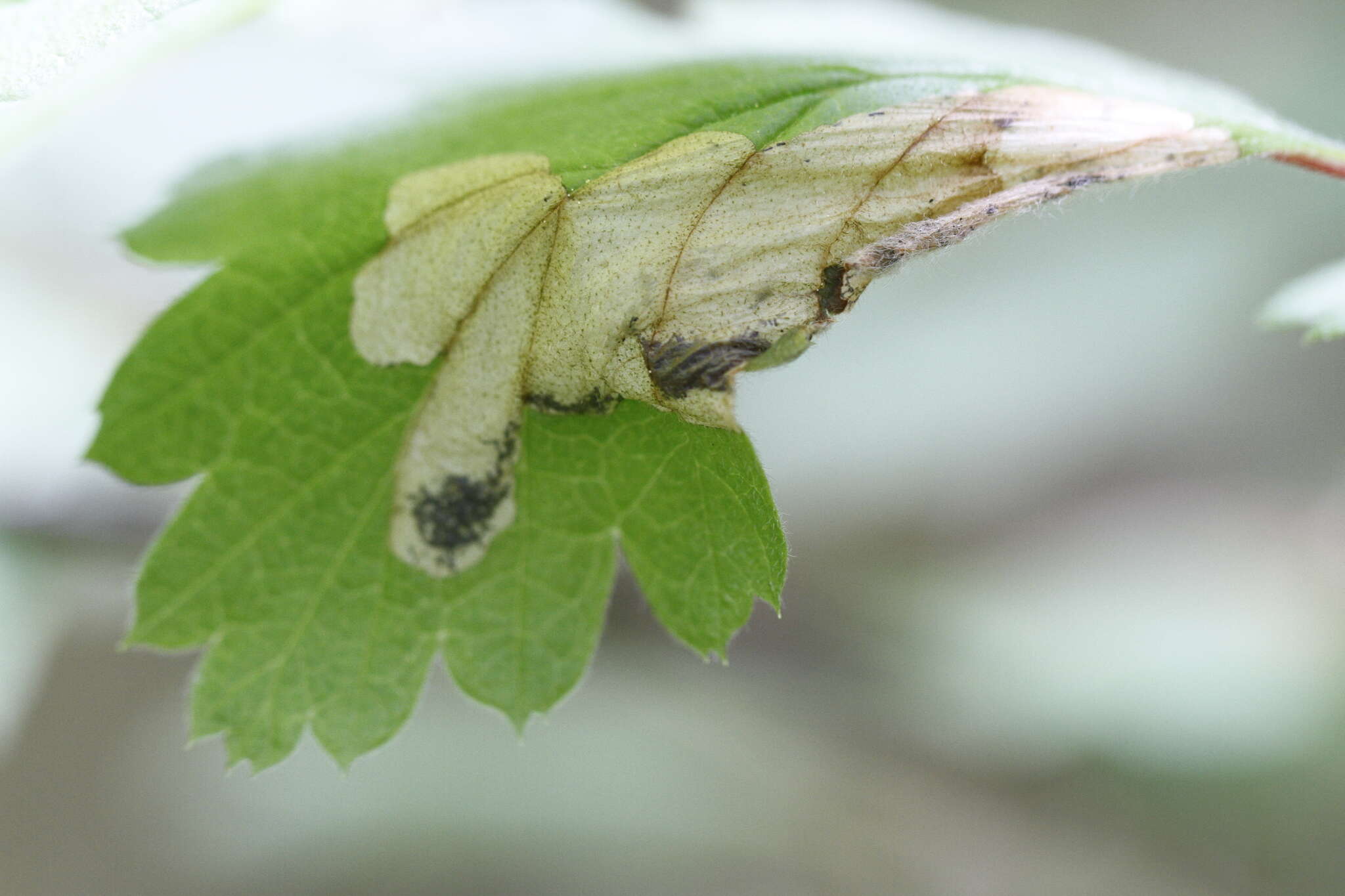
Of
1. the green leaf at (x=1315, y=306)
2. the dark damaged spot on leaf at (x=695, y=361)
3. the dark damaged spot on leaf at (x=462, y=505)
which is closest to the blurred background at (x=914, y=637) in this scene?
the green leaf at (x=1315, y=306)

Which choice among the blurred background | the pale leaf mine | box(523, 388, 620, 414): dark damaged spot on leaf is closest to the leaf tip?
the pale leaf mine

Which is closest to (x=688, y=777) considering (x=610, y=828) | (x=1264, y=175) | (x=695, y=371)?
(x=610, y=828)

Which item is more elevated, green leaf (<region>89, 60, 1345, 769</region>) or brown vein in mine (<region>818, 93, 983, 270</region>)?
brown vein in mine (<region>818, 93, 983, 270</region>)

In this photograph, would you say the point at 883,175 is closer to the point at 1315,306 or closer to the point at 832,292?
the point at 832,292

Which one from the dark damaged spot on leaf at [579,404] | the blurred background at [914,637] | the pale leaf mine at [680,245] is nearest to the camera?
the pale leaf mine at [680,245]

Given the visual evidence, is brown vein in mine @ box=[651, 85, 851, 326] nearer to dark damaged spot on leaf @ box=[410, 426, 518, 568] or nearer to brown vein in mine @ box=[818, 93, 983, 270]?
brown vein in mine @ box=[818, 93, 983, 270]

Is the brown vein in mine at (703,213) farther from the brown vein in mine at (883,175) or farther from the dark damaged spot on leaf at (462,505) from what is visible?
the dark damaged spot on leaf at (462,505)

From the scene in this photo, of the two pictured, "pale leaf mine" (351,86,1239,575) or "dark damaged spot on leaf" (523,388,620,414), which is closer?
"pale leaf mine" (351,86,1239,575)

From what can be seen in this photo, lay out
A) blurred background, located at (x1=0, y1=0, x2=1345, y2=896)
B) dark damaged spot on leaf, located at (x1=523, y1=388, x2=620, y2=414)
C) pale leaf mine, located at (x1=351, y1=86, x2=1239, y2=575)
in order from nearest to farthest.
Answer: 1. pale leaf mine, located at (x1=351, y1=86, x2=1239, y2=575)
2. dark damaged spot on leaf, located at (x1=523, y1=388, x2=620, y2=414)
3. blurred background, located at (x1=0, y1=0, x2=1345, y2=896)
